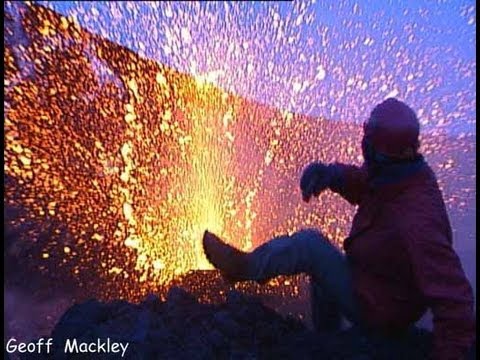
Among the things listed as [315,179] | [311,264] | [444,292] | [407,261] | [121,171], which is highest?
[121,171]

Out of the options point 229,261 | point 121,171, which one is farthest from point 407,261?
point 121,171

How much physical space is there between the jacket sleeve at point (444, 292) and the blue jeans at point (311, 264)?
2.11ft

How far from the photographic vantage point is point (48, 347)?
10.9 ft

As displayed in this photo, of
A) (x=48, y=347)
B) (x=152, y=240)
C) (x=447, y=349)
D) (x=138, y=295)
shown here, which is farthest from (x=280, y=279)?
(x=447, y=349)

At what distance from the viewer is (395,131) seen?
2.88 metres

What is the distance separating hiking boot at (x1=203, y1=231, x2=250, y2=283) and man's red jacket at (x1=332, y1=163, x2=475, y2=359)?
1.93 feet

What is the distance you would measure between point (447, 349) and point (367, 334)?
0.77m

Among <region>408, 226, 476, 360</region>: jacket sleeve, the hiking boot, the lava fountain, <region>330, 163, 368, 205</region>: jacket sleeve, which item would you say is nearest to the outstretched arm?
<region>330, 163, 368, 205</region>: jacket sleeve

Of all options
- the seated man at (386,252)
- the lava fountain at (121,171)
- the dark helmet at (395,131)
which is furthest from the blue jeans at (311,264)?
the lava fountain at (121,171)

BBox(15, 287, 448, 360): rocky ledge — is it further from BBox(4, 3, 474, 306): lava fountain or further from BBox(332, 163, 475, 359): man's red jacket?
BBox(4, 3, 474, 306): lava fountain

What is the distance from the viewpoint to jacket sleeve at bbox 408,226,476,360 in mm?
2342

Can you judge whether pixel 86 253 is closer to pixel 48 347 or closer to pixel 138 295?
pixel 138 295

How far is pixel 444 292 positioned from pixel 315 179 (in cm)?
101

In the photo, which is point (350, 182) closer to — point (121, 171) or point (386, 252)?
point (386, 252)
